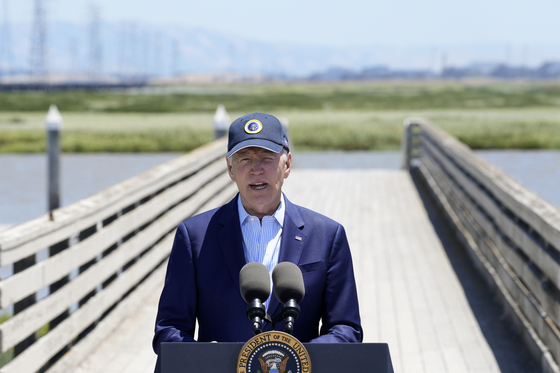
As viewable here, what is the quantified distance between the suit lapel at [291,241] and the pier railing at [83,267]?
65.0 inches

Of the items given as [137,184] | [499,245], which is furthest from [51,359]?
[499,245]

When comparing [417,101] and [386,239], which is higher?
[417,101]

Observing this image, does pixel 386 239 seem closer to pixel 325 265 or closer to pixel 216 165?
pixel 216 165

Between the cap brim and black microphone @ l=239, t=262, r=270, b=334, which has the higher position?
the cap brim

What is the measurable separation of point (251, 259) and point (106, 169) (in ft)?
72.1

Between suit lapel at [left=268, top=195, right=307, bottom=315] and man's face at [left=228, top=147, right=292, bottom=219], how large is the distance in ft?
0.27

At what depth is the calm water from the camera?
16.8 metres

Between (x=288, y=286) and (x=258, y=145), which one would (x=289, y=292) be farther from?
(x=258, y=145)

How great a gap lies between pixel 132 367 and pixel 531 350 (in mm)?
2412

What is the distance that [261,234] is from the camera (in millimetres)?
2398

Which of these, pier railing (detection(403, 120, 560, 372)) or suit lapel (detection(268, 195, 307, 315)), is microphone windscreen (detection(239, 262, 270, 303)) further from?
pier railing (detection(403, 120, 560, 372))

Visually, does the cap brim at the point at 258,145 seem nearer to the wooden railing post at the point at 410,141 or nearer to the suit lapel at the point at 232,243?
the suit lapel at the point at 232,243

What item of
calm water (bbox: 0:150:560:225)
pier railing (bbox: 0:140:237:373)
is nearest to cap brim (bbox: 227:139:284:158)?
pier railing (bbox: 0:140:237:373)

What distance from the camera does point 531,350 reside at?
4898 mm
